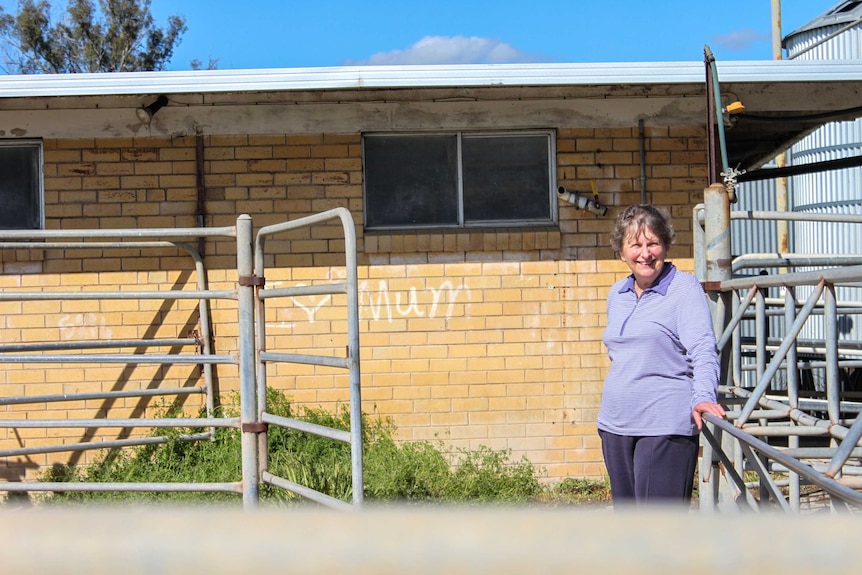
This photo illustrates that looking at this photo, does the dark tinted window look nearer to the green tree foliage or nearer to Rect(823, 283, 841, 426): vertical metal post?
Rect(823, 283, 841, 426): vertical metal post

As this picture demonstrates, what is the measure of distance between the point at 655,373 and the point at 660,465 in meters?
0.34

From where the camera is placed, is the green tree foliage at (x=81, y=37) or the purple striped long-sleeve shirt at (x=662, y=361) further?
the green tree foliage at (x=81, y=37)

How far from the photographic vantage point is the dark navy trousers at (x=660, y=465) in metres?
3.30

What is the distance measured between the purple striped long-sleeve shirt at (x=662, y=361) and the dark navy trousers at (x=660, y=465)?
0.04 m

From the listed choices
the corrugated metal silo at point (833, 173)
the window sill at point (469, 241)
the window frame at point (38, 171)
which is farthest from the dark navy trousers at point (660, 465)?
the corrugated metal silo at point (833, 173)

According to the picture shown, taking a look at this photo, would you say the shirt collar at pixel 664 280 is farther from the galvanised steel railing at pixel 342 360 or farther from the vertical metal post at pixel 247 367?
the vertical metal post at pixel 247 367

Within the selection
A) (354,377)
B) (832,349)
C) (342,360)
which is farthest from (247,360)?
(832,349)

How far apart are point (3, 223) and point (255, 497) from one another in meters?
3.35

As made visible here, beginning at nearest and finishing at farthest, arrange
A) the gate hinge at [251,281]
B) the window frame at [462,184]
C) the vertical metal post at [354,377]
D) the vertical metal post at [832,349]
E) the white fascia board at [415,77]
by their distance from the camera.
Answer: the vertical metal post at [832,349] < the vertical metal post at [354,377] < the gate hinge at [251,281] < the white fascia board at [415,77] < the window frame at [462,184]

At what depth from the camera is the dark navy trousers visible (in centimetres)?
330

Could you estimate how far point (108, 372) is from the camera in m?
6.49

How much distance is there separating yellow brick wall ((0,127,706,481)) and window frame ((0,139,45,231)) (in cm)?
8

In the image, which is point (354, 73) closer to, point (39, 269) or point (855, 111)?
point (39, 269)

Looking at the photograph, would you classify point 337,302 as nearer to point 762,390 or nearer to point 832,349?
point 762,390
